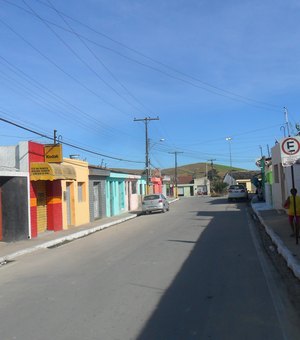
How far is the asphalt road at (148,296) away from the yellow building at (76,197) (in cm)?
1135

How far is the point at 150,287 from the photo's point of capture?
8.98 meters

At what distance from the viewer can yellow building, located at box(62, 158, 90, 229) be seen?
25966 millimetres

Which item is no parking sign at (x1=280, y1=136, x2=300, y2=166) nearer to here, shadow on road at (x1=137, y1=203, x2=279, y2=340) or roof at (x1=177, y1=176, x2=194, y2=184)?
shadow on road at (x1=137, y1=203, x2=279, y2=340)

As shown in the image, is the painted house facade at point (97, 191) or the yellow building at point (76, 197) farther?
the painted house facade at point (97, 191)

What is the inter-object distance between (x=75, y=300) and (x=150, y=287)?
152 cm

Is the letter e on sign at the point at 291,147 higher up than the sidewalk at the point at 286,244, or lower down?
higher up

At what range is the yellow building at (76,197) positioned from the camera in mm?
25966

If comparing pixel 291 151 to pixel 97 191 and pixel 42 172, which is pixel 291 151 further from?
pixel 97 191

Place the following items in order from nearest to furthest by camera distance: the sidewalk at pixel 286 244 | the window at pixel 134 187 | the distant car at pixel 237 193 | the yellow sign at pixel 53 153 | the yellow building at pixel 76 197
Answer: the sidewalk at pixel 286 244 → the yellow sign at pixel 53 153 → the yellow building at pixel 76 197 → the window at pixel 134 187 → the distant car at pixel 237 193

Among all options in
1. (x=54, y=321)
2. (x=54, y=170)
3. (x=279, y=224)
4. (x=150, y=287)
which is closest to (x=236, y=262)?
(x=150, y=287)

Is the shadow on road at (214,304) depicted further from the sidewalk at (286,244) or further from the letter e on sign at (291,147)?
the letter e on sign at (291,147)

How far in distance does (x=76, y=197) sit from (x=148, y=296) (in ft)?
64.1

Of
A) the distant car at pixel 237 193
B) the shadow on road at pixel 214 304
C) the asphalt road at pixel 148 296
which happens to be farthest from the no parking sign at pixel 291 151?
the distant car at pixel 237 193

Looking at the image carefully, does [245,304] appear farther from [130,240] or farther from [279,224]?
[279,224]
